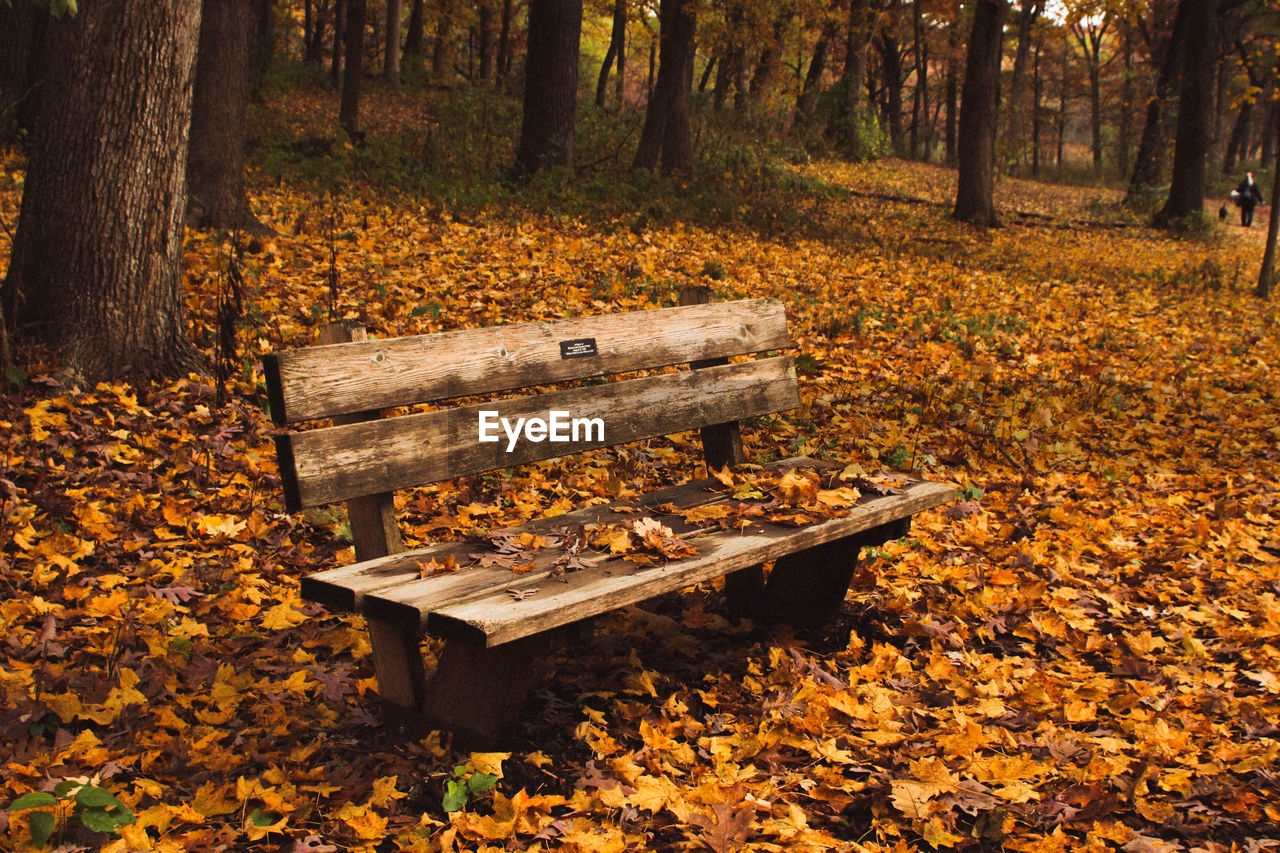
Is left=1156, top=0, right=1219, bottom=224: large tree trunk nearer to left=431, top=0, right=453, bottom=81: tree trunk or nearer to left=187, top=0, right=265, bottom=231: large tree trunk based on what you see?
left=187, top=0, right=265, bottom=231: large tree trunk

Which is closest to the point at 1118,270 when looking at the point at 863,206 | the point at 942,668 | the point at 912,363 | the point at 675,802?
the point at 863,206

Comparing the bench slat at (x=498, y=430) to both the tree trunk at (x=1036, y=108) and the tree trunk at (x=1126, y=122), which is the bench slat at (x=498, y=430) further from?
the tree trunk at (x=1036, y=108)

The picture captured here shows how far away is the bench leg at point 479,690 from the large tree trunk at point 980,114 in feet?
41.2

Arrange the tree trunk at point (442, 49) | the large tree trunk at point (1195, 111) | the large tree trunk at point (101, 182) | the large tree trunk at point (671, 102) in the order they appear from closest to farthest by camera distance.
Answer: the large tree trunk at point (101, 182), the large tree trunk at point (671, 102), the large tree trunk at point (1195, 111), the tree trunk at point (442, 49)

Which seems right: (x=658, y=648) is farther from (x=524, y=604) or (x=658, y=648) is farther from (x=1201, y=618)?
(x=1201, y=618)

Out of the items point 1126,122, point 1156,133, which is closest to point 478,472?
point 1156,133

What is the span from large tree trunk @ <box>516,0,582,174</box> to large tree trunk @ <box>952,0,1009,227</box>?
228 inches

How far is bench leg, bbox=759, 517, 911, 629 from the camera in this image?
3.10 meters

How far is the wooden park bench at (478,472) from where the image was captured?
212 centimetres

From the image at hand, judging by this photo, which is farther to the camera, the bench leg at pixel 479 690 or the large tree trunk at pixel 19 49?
the large tree trunk at pixel 19 49

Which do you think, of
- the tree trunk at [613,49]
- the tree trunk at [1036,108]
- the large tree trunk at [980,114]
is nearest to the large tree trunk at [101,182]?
the large tree trunk at [980,114]

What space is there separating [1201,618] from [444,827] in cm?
283

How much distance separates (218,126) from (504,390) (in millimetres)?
4998

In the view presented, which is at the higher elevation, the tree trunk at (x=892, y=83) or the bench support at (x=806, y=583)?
the tree trunk at (x=892, y=83)
